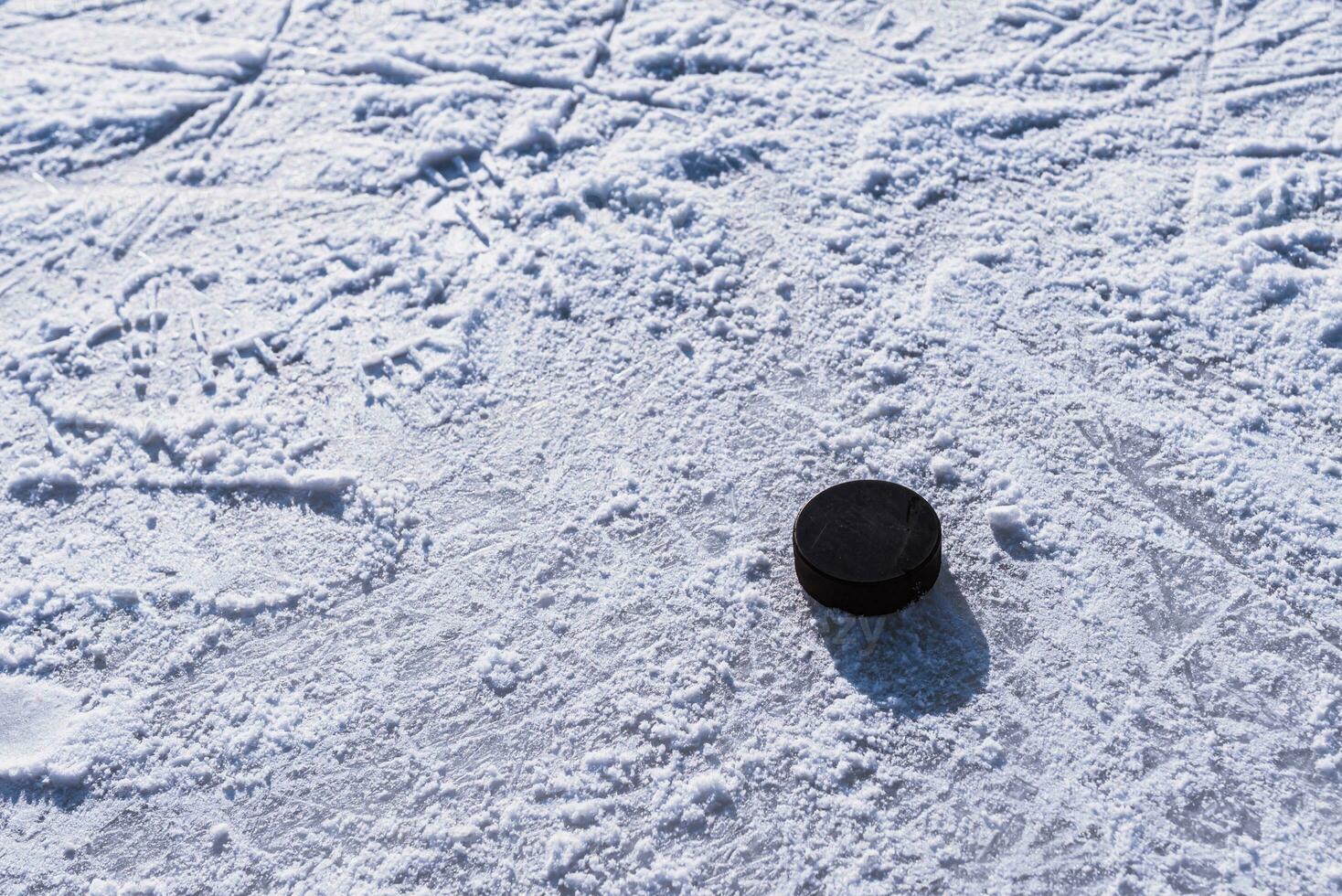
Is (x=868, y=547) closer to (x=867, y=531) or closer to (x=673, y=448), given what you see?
(x=867, y=531)

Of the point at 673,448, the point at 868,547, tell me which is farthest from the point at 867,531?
the point at 673,448

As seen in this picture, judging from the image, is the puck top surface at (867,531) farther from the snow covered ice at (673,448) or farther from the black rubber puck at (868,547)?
the snow covered ice at (673,448)

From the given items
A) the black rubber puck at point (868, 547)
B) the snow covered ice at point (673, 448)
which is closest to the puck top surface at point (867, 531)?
the black rubber puck at point (868, 547)

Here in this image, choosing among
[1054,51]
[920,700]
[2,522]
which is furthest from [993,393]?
[2,522]

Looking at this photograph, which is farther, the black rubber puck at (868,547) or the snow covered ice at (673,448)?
the black rubber puck at (868,547)

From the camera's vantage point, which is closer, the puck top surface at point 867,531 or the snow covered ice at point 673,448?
the snow covered ice at point 673,448

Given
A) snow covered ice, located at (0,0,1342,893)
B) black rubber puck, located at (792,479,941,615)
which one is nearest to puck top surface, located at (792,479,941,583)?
black rubber puck, located at (792,479,941,615)

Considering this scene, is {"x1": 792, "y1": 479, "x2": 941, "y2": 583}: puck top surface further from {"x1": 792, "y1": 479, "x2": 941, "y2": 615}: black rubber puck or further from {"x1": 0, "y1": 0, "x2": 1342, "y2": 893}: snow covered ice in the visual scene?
{"x1": 0, "y1": 0, "x2": 1342, "y2": 893}: snow covered ice
